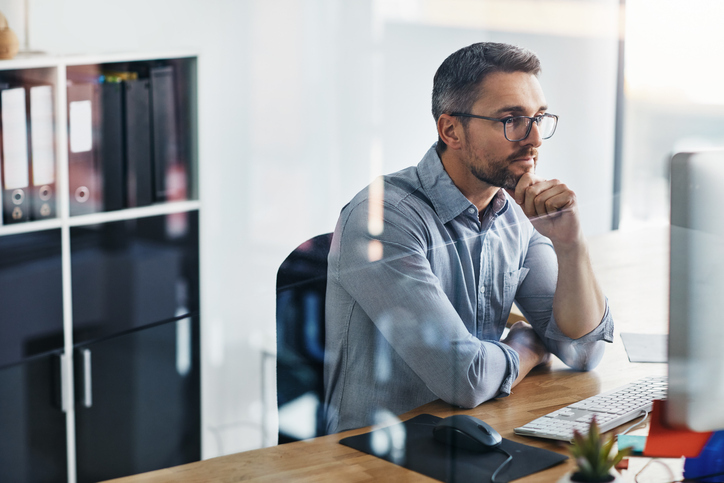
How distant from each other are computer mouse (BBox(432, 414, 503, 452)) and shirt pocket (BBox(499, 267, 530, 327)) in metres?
0.48

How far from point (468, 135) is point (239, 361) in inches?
45.3

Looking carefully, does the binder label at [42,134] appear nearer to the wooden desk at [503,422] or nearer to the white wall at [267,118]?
the white wall at [267,118]

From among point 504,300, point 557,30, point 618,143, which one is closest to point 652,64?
point 618,143

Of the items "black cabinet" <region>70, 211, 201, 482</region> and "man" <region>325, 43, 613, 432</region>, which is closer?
"man" <region>325, 43, 613, 432</region>

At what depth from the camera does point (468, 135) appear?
1387 mm

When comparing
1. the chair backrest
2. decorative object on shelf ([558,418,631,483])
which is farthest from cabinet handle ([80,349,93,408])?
decorative object on shelf ([558,418,631,483])

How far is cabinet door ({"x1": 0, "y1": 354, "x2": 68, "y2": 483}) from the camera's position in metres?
1.60

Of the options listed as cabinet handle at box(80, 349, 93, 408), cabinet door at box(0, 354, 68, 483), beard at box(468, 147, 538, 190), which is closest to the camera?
beard at box(468, 147, 538, 190)

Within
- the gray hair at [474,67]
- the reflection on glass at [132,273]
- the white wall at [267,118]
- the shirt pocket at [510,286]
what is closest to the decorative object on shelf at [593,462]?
the shirt pocket at [510,286]

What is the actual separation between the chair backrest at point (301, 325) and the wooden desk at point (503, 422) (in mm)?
247

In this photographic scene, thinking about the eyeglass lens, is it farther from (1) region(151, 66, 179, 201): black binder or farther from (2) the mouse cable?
(1) region(151, 66, 179, 201): black binder

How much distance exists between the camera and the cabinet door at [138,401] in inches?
69.1

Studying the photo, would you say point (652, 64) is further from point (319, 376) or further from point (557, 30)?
point (319, 376)

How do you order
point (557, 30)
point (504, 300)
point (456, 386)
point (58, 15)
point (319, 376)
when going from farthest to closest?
1. point (557, 30)
2. point (58, 15)
3. point (504, 300)
4. point (319, 376)
5. point (456, 386)
